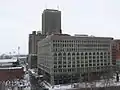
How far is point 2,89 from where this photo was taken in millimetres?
37875

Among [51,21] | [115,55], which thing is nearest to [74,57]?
[115,55]

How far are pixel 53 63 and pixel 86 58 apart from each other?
13.3m

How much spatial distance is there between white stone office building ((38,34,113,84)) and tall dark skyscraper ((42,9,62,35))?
9762 centimetres

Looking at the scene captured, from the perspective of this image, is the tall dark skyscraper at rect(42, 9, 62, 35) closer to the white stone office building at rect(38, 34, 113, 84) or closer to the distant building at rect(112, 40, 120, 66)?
the distant building at rect(112, 40, 120, 66)

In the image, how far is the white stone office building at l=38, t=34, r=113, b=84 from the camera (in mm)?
63469

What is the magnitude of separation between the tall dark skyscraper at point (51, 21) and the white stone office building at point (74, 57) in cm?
9762

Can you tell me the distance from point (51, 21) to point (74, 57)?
10872cm

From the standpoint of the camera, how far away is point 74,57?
218ft

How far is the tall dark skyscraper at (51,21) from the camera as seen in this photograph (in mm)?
165375

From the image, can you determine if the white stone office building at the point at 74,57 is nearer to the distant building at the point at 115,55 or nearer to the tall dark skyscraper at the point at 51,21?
the distant building at the point at 115,55

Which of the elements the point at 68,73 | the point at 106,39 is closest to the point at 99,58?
the point at 106,39

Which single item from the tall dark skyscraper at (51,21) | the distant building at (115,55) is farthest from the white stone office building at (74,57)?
the tall dark skyscraper at (51,21)

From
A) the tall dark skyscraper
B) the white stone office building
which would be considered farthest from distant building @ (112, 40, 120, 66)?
the tall dark skyscraper

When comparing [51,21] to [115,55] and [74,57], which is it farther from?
[74,57]
